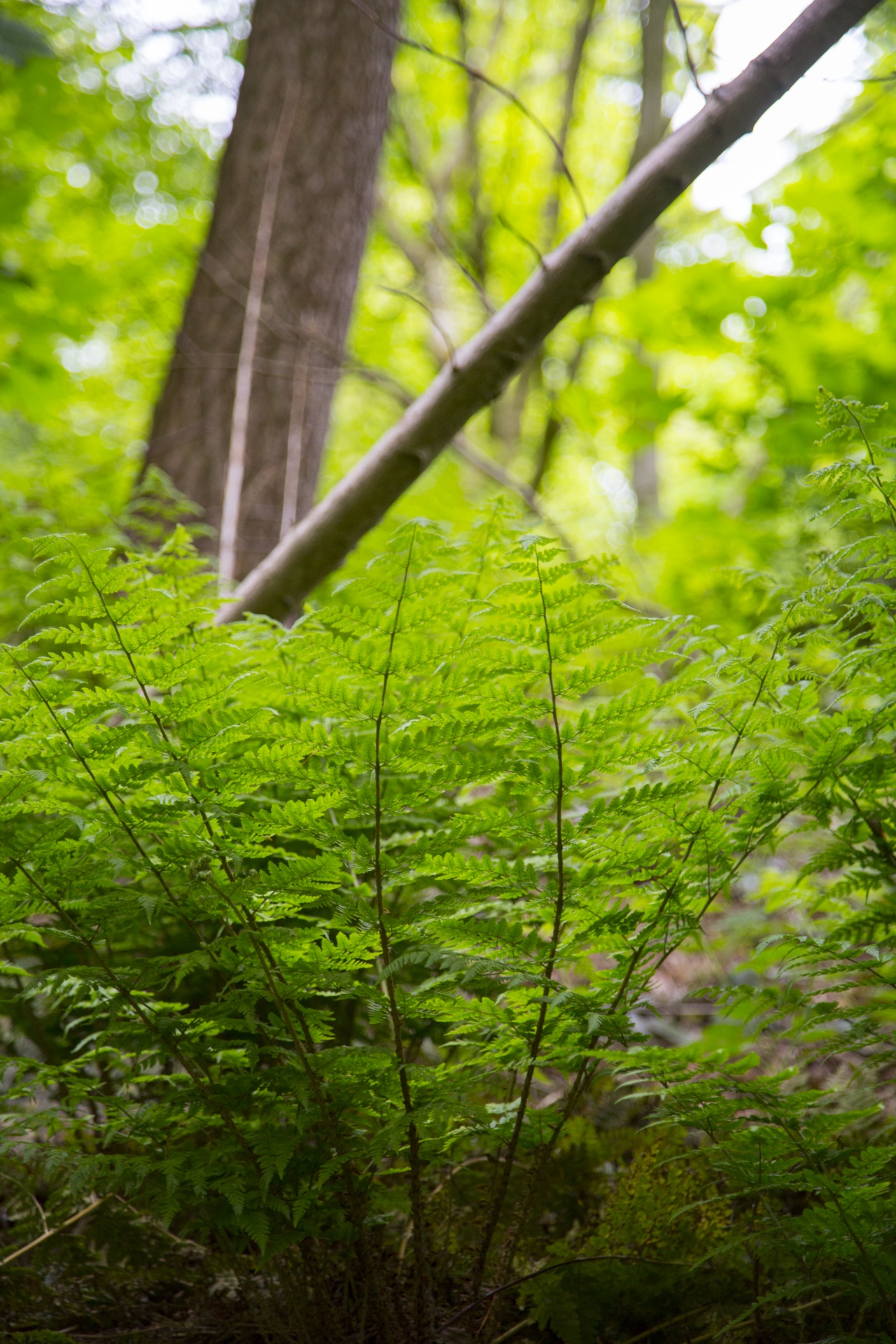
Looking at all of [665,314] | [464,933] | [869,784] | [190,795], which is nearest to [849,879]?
[869,784]

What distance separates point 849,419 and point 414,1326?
1398mm

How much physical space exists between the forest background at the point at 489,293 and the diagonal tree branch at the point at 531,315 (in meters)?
0.12

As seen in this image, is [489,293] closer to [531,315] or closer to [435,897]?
[531,315]

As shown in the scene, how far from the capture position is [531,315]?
6.07ft

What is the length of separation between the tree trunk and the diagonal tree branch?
82 centimetres

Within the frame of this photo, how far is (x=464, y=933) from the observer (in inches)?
41.4

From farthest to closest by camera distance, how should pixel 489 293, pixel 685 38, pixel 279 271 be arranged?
1. pixel 489 293
2. pixel 279 271
3. pixel 685 38

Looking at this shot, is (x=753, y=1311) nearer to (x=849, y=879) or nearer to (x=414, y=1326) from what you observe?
(x=414, y=1326)

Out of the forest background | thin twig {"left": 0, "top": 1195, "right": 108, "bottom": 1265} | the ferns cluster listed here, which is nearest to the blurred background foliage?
the forest background

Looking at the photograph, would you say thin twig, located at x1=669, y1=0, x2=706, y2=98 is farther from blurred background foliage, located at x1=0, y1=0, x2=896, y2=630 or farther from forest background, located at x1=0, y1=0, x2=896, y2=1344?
blurred background foliage, located at x1=0, y1=0, x2=896, y2=630

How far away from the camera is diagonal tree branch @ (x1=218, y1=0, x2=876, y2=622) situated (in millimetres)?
1566

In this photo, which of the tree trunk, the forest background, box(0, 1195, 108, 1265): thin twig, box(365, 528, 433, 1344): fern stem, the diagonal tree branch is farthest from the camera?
the tree trunk

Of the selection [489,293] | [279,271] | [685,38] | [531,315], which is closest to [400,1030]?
[531,315]

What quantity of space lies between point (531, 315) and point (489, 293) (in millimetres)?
3430
